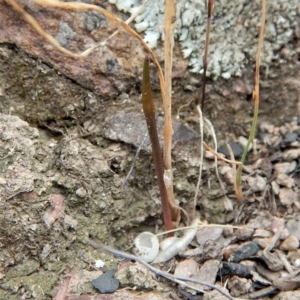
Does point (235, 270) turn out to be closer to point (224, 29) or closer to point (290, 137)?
point (290, 137)

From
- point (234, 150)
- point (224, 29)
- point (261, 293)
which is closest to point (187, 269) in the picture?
point (261, 293)

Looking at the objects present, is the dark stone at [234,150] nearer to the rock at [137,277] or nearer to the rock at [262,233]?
the rock at [262,233]

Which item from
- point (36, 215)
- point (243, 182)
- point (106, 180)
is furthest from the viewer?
point (243, 182)

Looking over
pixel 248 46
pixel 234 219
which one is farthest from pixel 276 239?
pixel 248 46

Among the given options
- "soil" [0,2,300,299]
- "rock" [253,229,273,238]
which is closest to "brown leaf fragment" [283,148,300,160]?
"soil" [0,2,300,299]

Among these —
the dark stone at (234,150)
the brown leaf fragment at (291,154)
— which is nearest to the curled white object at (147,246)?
the dark stone at (234,150)

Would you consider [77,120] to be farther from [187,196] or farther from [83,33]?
[187,196]
